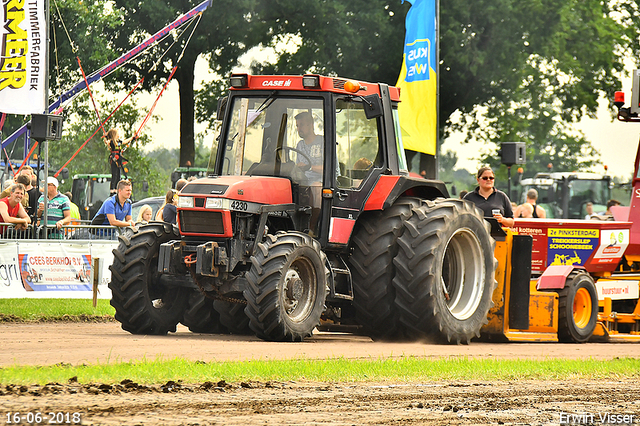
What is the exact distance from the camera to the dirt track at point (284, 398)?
5777mm

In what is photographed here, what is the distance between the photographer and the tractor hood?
10.2 meters

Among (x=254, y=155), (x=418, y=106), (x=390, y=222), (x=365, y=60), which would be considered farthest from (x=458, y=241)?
Answer: (x=365, y=60)

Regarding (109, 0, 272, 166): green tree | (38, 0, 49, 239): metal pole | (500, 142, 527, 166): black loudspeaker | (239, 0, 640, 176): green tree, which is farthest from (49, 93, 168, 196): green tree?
(500, 142, 527, 166): black loudspeaker

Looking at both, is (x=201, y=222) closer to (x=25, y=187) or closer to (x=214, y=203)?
(x=214, y=203)

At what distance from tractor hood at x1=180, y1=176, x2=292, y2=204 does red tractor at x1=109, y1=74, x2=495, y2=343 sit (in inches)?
0.5

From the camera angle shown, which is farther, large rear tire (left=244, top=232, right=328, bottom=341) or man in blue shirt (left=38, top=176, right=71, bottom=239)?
man in blue shirt (left=38, top=176, right=71, bottom=239)

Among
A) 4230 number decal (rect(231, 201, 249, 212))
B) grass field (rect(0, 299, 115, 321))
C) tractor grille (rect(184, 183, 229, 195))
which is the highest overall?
tractor grille (rect(184, 183, 229, 195))

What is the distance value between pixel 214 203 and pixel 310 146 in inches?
52.7

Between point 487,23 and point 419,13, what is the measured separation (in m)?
14.7

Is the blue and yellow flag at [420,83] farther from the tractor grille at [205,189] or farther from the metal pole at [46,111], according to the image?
the tractor grille at [205,189]

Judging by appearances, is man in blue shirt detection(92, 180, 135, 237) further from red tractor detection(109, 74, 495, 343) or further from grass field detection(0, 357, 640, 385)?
grass field detection(0, 357, 640, 385)

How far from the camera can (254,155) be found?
1094cm

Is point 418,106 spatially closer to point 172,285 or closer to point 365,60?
point 172,285

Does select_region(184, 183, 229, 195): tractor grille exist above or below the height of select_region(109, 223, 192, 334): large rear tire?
above
